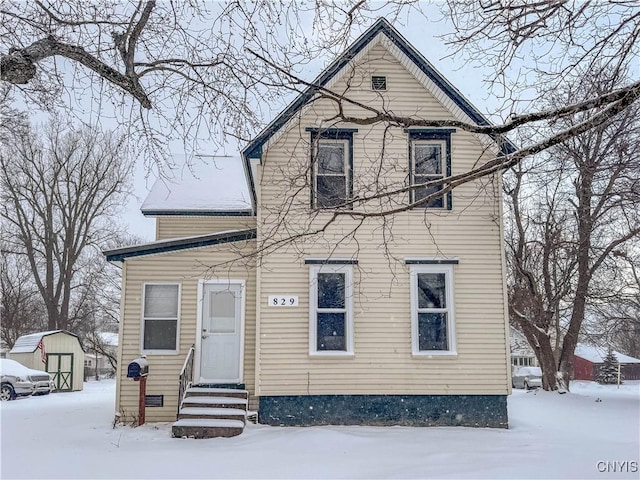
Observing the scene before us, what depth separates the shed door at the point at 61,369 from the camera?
2519cm

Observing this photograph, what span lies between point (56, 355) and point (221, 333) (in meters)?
17.7

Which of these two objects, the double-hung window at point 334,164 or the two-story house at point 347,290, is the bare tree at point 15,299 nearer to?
the two-story house at point 347,290

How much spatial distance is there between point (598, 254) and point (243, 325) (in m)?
11.2

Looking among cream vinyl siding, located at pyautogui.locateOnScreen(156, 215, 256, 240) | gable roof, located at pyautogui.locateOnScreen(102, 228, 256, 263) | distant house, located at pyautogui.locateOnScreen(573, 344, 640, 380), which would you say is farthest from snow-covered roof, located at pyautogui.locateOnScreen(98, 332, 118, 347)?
gable roof, located at pyautogui.locateOnScreen(102, 228, 256, 263)

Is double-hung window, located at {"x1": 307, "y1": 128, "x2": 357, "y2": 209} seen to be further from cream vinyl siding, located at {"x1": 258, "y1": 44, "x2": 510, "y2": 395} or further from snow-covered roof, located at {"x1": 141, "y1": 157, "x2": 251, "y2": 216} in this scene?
snow-covered roof, located at {"x1": 141, "y1": 157, "x2": 251, "y2": 216}

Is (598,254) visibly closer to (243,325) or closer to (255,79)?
(243,325)

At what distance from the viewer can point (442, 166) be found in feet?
36.0

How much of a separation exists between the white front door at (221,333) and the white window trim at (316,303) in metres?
1.54

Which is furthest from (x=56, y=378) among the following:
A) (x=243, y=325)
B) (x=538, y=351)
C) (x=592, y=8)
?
(x=592, y=8)

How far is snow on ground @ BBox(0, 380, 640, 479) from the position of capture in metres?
6.69

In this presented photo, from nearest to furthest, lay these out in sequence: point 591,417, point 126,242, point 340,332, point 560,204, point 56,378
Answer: point 340,332 → point 591,417 → point 560,204 → point 56,378 → point 126,242

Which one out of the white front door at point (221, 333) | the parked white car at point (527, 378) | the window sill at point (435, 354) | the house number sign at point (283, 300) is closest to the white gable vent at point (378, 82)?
the house number sign at point (283, 300)

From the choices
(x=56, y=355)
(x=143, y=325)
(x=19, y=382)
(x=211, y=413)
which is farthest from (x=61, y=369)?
(x=211, y=413)
